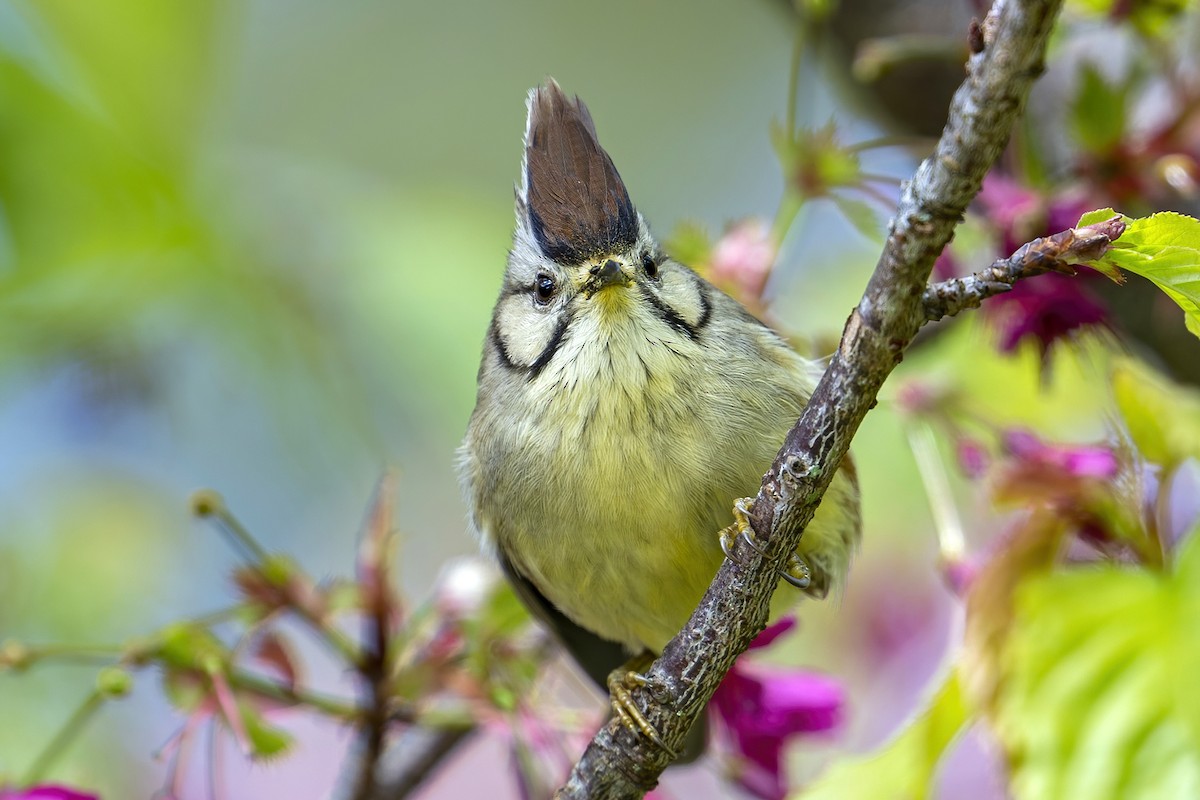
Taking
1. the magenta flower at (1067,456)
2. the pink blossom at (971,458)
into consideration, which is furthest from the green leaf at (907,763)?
the pink blossom at (971,458)

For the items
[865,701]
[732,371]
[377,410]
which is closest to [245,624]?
[732,371]

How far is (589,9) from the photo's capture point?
15.8 feet

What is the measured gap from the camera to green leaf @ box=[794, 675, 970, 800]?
1.65m

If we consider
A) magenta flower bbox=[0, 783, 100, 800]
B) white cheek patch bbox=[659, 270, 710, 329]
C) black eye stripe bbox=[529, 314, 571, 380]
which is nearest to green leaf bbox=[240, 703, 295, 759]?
magenta flower bbox=[0, 783, 100, 800]

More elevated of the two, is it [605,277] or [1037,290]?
[1037,290]

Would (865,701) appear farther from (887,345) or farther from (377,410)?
(887,345)

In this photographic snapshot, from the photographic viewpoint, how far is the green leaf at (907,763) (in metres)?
1.65

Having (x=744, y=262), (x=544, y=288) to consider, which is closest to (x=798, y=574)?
(x=544, y=288)

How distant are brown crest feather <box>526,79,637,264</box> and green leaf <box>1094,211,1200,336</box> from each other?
2.91 feet

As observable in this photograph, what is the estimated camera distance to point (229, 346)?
2852mm

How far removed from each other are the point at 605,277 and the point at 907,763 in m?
0.82

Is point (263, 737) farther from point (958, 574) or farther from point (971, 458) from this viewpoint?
point (971, 458)

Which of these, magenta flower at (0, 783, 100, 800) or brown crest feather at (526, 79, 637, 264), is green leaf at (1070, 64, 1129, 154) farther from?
magenta flower at (0, 783, 100, 800)

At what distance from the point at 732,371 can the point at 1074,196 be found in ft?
2.26
